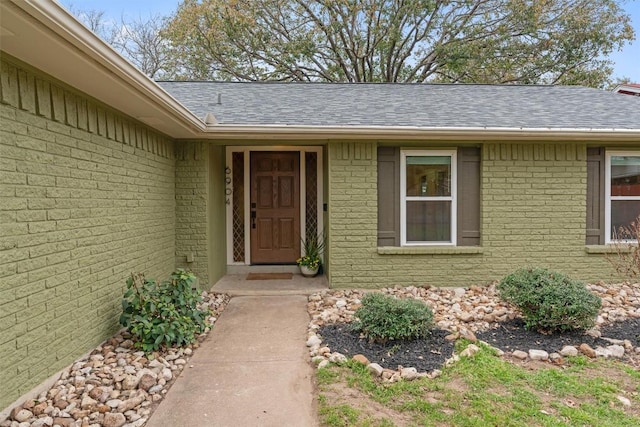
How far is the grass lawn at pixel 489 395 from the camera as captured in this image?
2.32 m

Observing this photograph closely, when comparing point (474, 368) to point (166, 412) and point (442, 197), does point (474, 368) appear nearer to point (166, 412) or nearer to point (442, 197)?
point (166, 412)

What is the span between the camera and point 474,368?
295 centimetres

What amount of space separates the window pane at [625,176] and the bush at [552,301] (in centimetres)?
301

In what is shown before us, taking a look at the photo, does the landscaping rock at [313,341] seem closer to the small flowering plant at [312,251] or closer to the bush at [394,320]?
the bush at [394,320]

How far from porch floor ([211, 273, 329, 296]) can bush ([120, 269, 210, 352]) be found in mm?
1573

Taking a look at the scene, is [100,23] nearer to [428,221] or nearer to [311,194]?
[311,194]

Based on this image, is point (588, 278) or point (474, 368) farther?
point (588, 278)

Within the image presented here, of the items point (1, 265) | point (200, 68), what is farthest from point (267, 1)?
point (1, 265)

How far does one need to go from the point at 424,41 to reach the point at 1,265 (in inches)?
628

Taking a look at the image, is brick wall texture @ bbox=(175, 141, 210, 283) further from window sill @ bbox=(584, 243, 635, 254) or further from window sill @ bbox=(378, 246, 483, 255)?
window sill @ bbox=(584, 243, 635, 254)

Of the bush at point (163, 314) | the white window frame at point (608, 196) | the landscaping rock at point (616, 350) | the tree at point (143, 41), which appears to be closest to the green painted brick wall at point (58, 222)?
the bush at point (163, 314)

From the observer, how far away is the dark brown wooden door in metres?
6.61

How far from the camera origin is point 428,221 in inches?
222

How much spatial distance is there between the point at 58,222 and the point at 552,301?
13.7 feet
